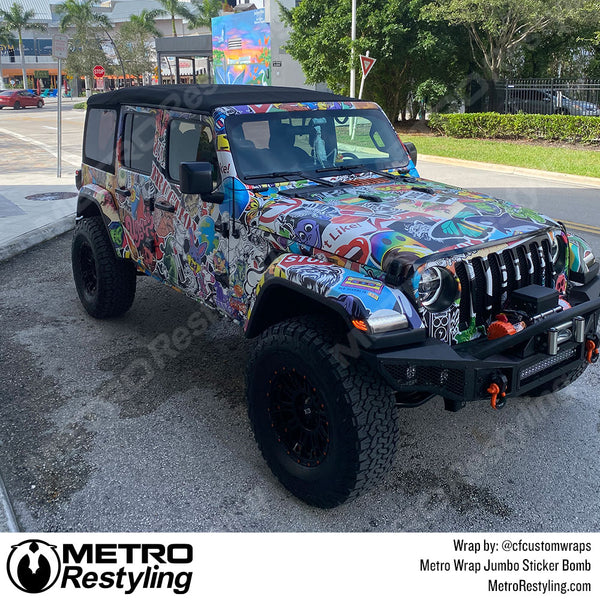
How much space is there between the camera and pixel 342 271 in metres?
3.19

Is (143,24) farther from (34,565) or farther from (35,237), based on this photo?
(34,565)

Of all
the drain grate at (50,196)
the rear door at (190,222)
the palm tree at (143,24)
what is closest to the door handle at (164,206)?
the rear door at (190,222)

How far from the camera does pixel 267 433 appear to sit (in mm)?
3525

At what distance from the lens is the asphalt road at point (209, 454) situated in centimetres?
329

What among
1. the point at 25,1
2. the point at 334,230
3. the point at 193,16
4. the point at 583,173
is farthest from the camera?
the point at 25,1

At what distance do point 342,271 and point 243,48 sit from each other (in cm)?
3570

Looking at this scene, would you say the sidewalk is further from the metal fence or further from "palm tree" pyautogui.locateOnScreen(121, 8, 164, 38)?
"palm tree" pyautogui.locateOnScreen(121, 8, 164, 38)

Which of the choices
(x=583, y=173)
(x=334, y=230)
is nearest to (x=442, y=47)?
(x=583, y=173)

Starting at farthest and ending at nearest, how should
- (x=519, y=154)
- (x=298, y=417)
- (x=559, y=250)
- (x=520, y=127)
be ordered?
1. (x=520, y=127)
2. (x=519, y=154)
3. (x=559, y=250)
4. (x=298, y=417)

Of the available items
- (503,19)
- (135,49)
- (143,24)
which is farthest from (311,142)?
(143,24)

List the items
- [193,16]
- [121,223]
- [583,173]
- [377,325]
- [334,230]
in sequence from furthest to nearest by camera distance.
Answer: [193,16]
[583,173]
[121,223]
[334,230]
[377,325]

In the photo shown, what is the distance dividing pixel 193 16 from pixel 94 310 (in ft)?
228

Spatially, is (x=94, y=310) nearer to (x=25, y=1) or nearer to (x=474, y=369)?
(x=474, y=369)

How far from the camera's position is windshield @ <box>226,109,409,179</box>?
4.12 m
